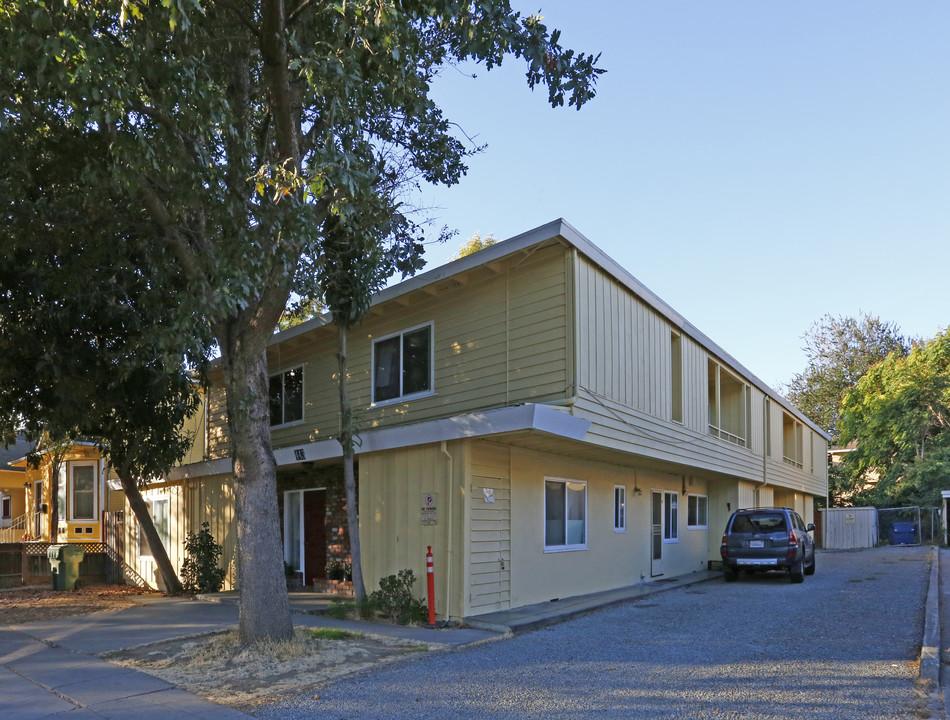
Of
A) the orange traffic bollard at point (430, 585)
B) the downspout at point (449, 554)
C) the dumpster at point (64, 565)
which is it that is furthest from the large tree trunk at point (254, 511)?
the dumpster at point (64, 565)

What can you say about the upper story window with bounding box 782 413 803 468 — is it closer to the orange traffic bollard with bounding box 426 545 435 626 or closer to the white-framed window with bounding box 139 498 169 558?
the white-framed window with bounding box 139 498 169 558

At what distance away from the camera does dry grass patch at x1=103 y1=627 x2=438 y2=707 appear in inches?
326

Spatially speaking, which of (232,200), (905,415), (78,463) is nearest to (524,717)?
(232,200)

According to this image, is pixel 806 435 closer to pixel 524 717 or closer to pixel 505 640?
pixel 505 640

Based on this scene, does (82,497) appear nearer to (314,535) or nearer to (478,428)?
(314,535)

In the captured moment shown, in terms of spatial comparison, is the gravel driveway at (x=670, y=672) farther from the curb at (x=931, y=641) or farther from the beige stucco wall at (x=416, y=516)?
the beige stucco wall at (x=416, y=516)

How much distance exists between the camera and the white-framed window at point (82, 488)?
75.6 feet

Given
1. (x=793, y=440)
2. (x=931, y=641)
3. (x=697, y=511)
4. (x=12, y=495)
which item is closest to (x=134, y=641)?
(x=931, y=641)

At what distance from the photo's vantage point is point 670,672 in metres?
8.59

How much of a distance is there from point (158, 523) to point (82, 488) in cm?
392

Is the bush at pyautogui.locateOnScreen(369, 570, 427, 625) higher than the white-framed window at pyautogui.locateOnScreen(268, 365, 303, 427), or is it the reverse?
the white-framed window at pyautogui.locateOnScreen(268, 365, 303, 427)

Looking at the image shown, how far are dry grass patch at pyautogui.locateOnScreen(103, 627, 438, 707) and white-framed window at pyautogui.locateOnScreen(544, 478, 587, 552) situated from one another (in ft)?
14.0

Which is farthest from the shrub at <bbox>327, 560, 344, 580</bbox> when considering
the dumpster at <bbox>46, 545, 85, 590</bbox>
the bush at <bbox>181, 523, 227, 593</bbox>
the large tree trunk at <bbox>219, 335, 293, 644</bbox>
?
the dumpster at <bbox>46, 545, 85, 590</bbox>

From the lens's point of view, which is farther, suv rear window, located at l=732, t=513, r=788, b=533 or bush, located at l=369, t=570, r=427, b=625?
suv rear window, located at l=732, t=513, r=788, b=533
